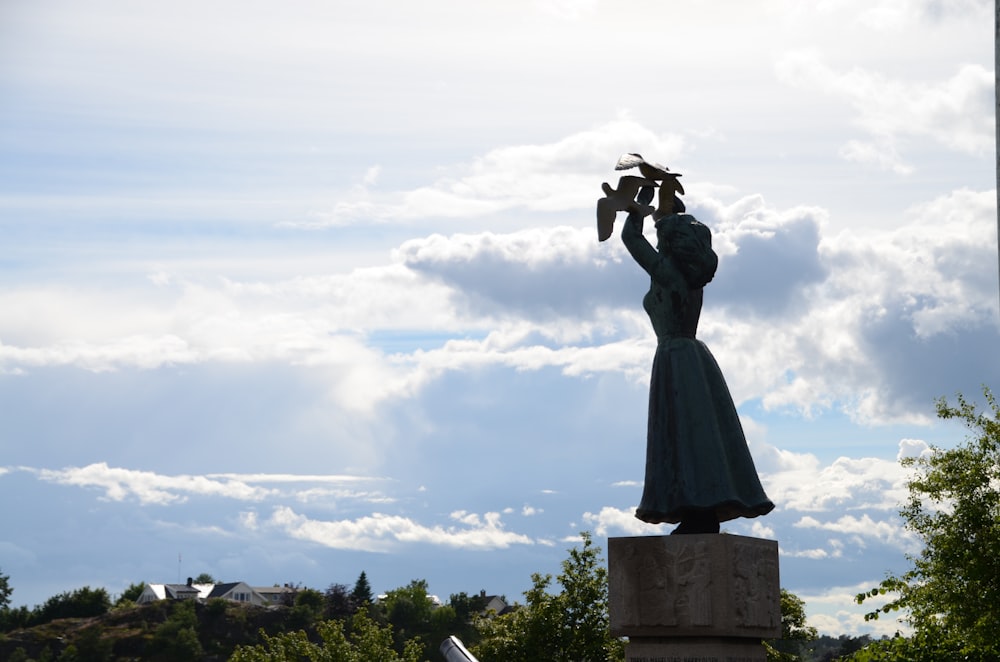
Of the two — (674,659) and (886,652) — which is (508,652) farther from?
(674,659)

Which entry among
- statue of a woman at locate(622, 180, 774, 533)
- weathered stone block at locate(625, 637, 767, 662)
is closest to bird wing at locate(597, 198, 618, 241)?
statue of a woman at locate(622, 180, 774, 533)

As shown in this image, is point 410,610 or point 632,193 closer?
point 632,193

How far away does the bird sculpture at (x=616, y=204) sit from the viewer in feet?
55.6

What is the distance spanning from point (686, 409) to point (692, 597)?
2354 mm

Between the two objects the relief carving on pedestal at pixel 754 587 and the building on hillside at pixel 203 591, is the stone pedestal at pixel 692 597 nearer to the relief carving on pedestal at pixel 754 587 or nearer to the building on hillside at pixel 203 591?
the relief carving on pedestal at pixel 754 587

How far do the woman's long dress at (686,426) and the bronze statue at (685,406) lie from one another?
1 centimetres

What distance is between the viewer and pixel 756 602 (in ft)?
49.3

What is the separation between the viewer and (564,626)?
41.5 metres

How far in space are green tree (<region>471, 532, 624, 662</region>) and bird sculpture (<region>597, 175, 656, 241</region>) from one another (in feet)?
83.5

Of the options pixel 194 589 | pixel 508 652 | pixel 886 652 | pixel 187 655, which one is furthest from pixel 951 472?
pixel 194 589

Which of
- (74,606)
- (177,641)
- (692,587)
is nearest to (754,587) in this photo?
(692,587)

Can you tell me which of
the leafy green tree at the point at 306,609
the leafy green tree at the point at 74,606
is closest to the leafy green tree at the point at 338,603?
the leafy green tree at the point at 306,609

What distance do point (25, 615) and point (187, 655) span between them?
95.1 ft

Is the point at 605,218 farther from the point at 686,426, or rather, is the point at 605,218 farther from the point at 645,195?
the point at 686,426
